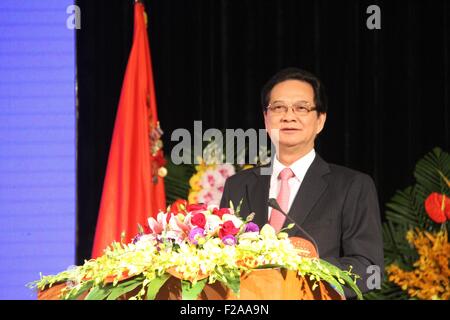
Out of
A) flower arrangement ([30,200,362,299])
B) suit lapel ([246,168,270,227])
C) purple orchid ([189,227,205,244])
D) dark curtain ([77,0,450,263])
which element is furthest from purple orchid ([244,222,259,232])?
dark curtain ([77,0,450,263])

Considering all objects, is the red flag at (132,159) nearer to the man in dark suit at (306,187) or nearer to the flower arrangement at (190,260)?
the man in dark suit at (306,187)

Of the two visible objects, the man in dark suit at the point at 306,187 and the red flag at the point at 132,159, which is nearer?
the man in dark suit at the point at 306,187

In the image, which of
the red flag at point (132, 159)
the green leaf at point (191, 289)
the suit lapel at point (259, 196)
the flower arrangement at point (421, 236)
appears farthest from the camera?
the red flag at point (132, 159)

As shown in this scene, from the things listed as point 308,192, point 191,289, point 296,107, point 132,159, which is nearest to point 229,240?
point 191,289

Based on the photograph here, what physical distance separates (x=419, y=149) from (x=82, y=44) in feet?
6.14

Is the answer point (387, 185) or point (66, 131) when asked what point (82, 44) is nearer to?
point (66, 131)

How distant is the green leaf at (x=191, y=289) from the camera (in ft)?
5.46

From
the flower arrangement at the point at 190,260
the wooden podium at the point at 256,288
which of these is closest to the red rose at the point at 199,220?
the flower arrangement at the point at 190,260

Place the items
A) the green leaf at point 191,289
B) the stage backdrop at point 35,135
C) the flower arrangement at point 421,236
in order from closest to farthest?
the green leaf at point 191,289
the flower arrangement at point 421,236
the stage backdrop at point 35,135

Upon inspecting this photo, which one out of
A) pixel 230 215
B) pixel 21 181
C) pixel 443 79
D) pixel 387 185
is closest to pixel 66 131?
pixel 21 181

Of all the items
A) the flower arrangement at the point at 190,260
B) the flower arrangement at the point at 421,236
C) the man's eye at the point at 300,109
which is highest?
the man's eye at the point at 300,109

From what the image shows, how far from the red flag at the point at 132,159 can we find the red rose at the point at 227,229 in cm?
202

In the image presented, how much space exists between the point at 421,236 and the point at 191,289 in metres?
2.28
